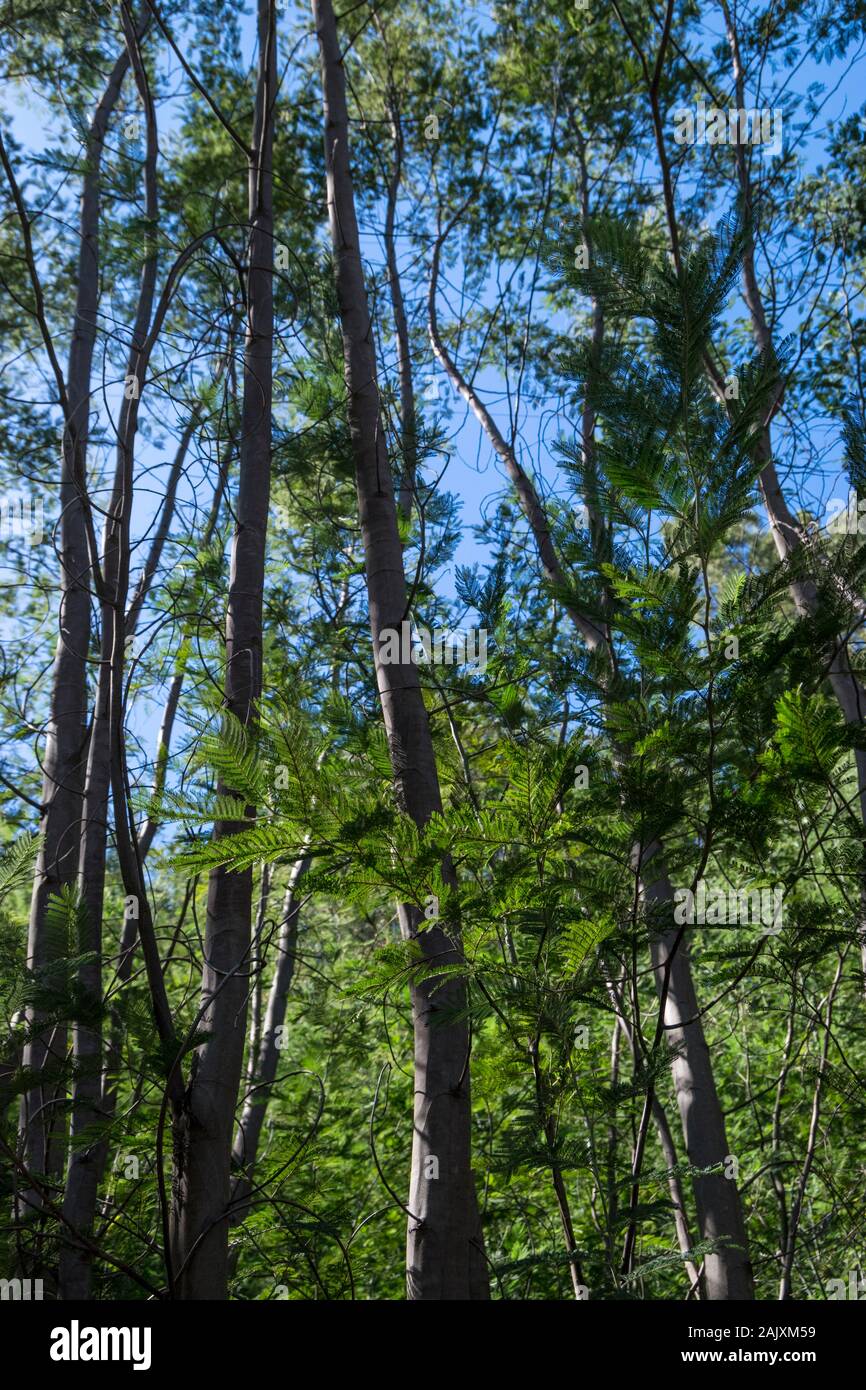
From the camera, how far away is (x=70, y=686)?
3.67 m

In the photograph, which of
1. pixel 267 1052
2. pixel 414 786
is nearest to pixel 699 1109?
pixel 414 786

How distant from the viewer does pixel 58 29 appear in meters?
4.64

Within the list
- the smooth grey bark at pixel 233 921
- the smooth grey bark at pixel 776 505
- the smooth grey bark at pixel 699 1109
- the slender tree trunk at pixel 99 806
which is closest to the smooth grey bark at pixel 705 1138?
the smooth grey bark at pixel 699 1109

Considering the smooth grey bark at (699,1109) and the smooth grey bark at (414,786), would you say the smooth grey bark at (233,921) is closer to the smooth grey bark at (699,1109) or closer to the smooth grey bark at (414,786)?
the smooth grey bark at (414,786)

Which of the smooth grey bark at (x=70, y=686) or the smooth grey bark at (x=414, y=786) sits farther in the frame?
the smooth grey bark at (x=70, y=686)

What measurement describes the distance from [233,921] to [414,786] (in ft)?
1.72

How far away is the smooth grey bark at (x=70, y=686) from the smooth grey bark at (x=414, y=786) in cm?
80

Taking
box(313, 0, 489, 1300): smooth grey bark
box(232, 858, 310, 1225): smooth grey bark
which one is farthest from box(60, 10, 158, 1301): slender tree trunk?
box(232, 858, 310, 1225): smooth grey bark

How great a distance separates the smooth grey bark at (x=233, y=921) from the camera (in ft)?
6.29

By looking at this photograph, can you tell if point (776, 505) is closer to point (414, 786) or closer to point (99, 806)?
point (414, 786)

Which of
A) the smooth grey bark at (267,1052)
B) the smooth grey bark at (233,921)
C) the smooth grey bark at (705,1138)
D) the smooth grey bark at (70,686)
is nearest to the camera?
the smooth grey bark at (233,921)

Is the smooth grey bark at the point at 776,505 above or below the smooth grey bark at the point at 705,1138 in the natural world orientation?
above

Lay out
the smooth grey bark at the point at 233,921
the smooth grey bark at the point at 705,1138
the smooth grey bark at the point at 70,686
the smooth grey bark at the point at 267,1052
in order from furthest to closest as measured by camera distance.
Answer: the smooth grey bark at the point at 267,1052, the smooth grey bark at the point at 705,1138, the smooth grey bark at the point at 70,686, the smooth grey bark at the point at 233,921
